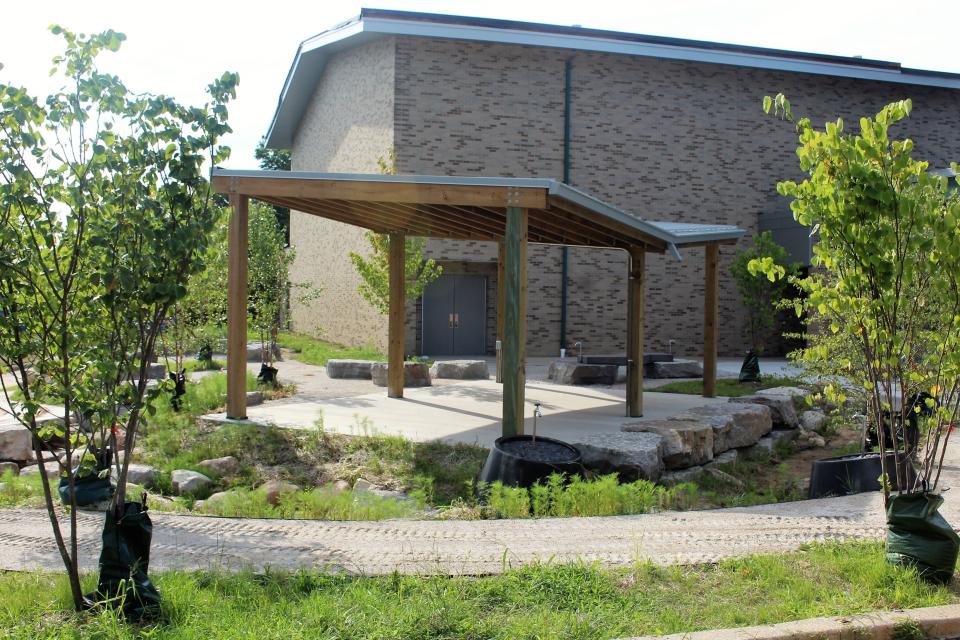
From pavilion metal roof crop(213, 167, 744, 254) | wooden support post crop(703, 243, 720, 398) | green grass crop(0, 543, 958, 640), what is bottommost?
green grass crop(0, 543, 958, 640)

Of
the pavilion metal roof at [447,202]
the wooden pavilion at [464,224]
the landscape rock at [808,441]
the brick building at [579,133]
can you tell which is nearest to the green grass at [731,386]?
the landscape rock at [808,441]

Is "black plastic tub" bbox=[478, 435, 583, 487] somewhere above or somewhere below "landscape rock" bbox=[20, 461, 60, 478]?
above

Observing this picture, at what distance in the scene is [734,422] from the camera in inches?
456

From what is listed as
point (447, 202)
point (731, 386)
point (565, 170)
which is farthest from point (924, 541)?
point (565, 170)

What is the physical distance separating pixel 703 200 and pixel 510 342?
1707cm

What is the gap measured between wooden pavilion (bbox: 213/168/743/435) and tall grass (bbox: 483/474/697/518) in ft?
6.24

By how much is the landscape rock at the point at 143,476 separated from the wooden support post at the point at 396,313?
546 cm

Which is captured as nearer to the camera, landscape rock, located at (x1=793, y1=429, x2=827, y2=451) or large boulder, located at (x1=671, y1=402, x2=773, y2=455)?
large boulder, located at (x1=671, y1=402, x2=773, y2=455)

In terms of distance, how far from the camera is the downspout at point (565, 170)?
23266 millimetres

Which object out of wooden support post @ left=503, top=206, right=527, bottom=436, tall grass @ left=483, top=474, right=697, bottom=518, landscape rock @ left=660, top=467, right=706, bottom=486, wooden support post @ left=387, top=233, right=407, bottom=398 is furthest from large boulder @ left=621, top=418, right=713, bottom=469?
wooden support post @ left=387, top=233, right=407, bottom=398

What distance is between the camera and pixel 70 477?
15.0ft

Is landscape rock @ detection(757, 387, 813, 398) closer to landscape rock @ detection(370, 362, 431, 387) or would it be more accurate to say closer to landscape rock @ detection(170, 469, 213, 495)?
landscape rock @ detection(370, 362, 431, 387)

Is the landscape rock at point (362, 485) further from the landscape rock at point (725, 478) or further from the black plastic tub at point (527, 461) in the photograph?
the landscape rock at point (725, 478)

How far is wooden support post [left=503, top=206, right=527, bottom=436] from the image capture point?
935 centimetres
